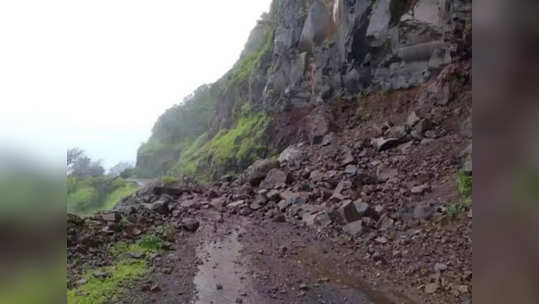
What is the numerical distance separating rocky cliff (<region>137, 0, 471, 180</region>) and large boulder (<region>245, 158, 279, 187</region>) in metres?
0.12

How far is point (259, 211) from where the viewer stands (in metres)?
4.14

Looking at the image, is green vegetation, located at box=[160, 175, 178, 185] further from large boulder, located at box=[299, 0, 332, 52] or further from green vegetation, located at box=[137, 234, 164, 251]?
large boulder, located at box=[299, 0, 332, 52]

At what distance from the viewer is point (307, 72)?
197 inches

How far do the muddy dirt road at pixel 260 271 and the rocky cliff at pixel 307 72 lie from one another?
1127 mm

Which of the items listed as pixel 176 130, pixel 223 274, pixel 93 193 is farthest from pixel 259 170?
pixel 93 193

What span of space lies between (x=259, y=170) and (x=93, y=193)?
185cm

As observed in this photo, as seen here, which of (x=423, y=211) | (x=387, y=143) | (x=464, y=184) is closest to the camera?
(x=464, y=184)

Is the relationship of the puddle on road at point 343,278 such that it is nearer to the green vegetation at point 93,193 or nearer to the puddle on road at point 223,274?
the puddle on road at point 223,274

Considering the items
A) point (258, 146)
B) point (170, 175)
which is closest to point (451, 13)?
point (258, 146)

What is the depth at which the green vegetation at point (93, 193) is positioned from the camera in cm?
302

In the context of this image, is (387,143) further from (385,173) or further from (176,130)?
(176,130)

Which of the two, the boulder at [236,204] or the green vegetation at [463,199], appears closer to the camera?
the green vegetation at [463,199]
